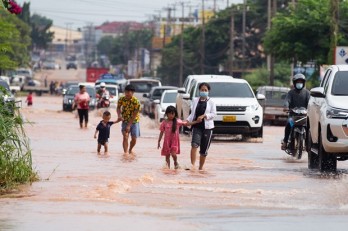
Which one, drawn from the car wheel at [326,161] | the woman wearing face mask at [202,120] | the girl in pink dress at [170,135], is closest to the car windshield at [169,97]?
the girl in pink dress at [170,135]

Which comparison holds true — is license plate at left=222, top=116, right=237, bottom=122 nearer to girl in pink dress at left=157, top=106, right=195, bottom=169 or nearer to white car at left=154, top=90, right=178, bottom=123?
girl in pink dress at left=157, top=106, right=195, bottom=169

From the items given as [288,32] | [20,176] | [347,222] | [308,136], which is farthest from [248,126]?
[288,32]

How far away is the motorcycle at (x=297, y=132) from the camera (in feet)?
85.7

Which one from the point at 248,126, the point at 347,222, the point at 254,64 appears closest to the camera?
the point at 347,222

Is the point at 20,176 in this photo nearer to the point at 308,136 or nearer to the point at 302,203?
the point at 302,203

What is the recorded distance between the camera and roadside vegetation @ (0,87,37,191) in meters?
17.7

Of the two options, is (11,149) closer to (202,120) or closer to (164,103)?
(202,120)

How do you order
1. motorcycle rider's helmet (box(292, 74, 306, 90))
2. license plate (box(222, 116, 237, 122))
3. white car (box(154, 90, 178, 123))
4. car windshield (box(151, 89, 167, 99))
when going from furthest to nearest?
car windshield (box(151, 89, 167, 99)), white car (box(154, 90, 178, 123)), license plate (box(222, 116, 237, 122)), motorcycle rider's helmet (box(292, 74, 306, 90))

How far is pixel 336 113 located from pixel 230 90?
13.8 m

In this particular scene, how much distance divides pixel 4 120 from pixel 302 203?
4274mm

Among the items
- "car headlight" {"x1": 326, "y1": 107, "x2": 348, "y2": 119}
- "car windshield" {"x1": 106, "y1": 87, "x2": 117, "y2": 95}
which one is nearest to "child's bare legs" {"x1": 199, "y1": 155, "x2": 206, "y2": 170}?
"car headlight" {"x1": 326, "y1": 107, "x2": 348, "y2": 119}

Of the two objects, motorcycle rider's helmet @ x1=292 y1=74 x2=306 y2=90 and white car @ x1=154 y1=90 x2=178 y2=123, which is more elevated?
motorcycle rider's helmet @ x1=292 y1=74 x2=306 y2=90

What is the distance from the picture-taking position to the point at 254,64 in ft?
379

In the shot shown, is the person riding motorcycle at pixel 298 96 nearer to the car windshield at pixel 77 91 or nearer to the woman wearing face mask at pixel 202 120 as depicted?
the woman wearing face mask at pixel 202 120
